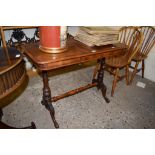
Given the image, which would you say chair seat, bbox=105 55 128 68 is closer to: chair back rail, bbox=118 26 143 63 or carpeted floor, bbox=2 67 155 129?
chair back rail, bbox=118 26 143 63

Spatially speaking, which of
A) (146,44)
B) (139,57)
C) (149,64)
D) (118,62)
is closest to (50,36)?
(118,62)

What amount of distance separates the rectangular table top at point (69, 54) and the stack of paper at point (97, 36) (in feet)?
0.18

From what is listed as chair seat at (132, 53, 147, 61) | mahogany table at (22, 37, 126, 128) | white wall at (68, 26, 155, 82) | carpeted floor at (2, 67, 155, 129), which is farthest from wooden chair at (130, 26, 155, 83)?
mahogany table at (22, 37, 126, 128)

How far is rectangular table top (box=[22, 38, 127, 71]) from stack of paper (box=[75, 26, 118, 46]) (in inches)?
2.1

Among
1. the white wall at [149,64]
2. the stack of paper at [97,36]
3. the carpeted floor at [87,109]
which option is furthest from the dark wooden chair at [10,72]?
the white wall at [149,64]

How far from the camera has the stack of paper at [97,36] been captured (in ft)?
4.74

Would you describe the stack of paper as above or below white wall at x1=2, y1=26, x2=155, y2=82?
above

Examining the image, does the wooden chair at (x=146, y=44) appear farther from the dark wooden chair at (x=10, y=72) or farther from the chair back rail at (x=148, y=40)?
the dark wooden chair at (x=10, y=72)

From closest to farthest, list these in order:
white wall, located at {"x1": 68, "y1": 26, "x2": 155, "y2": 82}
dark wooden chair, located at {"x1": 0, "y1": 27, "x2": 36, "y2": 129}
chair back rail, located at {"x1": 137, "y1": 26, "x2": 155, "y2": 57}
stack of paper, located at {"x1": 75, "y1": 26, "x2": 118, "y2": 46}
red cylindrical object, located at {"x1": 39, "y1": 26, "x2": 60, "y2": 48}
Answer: dark wooden chair, located at {"x1": 0, "y1": 27, "x2": 36, "y2": 129}, red cylindrical object, located at {"x1": 39, "y1": 26, "x2": 60, "y2": 48}, stack of paper, located at {"x1": 75, "y1": 26, "x2": 118, "y2": 46}, chair back rail, located at {"x1": 137, "y1": 26, "x2": 155, "y2": 57}, white wall, located at {"x1": 68, "y1": 26, "x2": 155, "y2": 82}

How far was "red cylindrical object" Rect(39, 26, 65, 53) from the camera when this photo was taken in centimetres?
121
